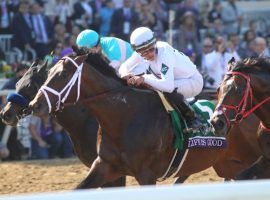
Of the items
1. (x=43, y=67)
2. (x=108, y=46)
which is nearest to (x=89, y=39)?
(x=108, y=46)

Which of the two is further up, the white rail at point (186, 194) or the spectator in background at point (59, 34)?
the white rail at point (186, 194)

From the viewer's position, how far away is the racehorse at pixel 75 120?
7715 mm

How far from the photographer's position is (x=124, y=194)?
9.02 ft

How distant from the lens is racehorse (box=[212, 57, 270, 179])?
667 cm

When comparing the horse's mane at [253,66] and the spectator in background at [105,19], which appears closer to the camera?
the horse's mane at [253,66]

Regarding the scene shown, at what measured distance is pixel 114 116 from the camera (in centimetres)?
675

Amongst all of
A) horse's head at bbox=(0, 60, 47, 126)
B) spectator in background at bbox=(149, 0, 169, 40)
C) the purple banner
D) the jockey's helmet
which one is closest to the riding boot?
the purple banner

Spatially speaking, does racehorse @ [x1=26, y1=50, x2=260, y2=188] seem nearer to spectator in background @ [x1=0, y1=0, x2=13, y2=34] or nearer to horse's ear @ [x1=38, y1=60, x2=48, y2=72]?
horse's ear @ [x1=38, y1=60, x2=48, y2=72]

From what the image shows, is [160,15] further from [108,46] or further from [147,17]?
[108,46]

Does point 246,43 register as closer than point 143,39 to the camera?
No

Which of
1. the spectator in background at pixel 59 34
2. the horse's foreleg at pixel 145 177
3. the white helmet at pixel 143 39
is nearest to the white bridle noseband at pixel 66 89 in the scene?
the white helmet at pixel 143 39

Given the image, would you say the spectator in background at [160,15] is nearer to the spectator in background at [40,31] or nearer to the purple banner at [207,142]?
the spectator in background at [40,31]

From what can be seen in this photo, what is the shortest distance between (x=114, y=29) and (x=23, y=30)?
2135 mm

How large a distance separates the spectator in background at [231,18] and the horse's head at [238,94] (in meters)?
12.5
